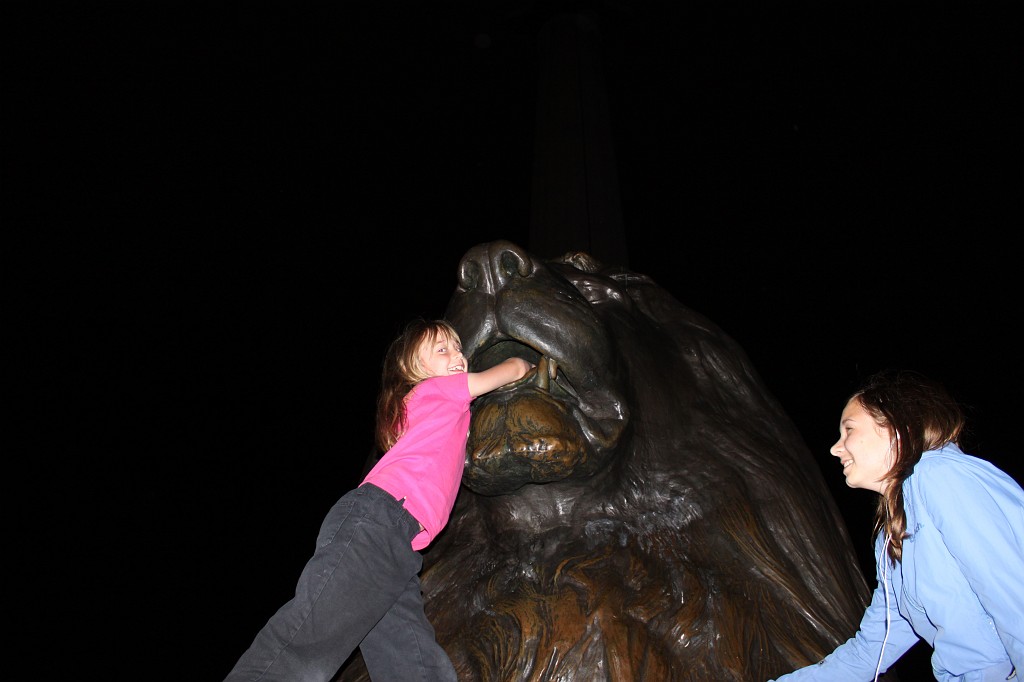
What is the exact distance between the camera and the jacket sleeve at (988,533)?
40.2 inches

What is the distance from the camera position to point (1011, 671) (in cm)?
111

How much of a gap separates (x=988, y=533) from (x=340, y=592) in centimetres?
91

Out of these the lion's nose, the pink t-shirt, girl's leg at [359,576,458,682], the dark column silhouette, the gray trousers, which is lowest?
girl's leg at [359,576,458,682]

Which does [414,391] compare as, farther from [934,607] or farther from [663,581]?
[934,607]

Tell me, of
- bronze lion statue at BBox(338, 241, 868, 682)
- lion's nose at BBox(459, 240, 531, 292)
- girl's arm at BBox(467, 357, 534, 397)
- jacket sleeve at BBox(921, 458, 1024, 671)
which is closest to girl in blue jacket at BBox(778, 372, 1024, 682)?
jacket sleeve at BBox(921, 458, 1024, 671)

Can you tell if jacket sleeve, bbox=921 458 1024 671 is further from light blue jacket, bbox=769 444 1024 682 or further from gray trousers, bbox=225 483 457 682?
gray trousers, bbox=225 483 457 682

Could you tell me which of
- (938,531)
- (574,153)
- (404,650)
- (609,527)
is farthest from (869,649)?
(574,153)

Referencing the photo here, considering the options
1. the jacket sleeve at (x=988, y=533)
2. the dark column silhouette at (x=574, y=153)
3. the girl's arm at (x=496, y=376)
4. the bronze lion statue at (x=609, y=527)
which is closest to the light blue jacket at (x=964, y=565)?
the jacket sleeve at (x=988, y=533)

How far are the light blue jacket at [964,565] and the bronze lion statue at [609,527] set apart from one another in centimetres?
39

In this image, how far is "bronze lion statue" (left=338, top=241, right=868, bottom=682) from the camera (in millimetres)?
1531

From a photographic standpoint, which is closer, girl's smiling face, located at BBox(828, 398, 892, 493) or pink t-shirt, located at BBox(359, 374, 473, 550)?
girl's smiling face, located at BBox(828, 398, 892, 493)

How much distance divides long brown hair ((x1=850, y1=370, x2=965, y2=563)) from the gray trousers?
745 millimetres

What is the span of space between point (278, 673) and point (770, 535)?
1.01 m

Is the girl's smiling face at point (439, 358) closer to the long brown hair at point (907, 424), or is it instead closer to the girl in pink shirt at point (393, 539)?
the girl in pink shirt at point (393, 539)
